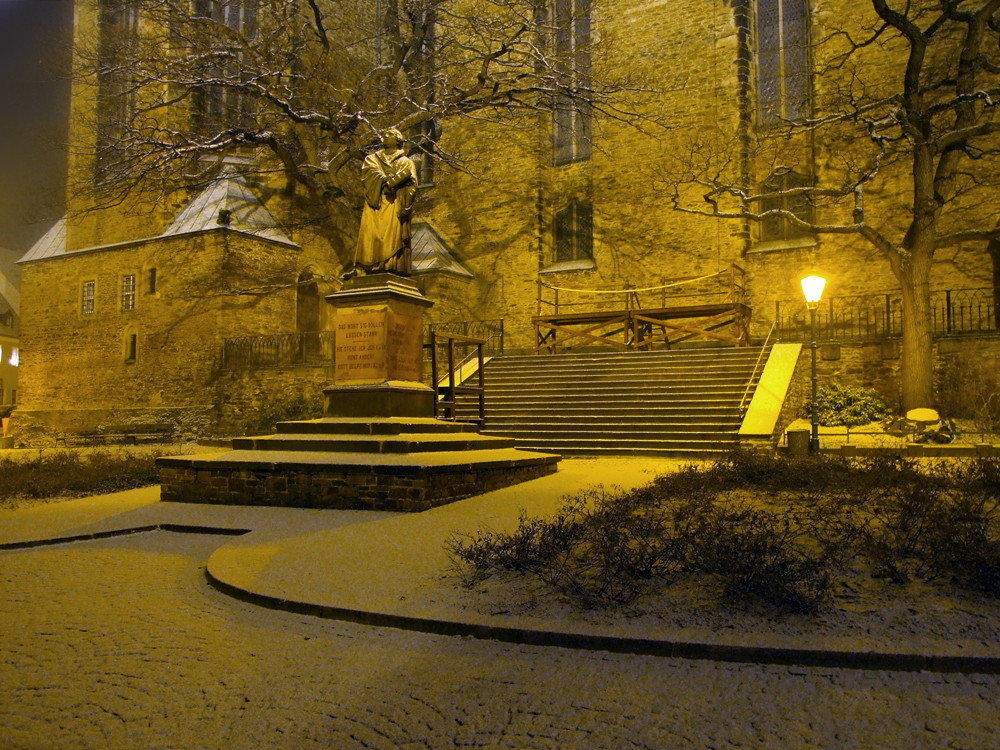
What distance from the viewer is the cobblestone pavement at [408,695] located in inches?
106

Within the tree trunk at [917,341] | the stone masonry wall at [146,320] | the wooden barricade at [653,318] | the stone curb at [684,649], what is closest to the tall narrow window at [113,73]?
the stone masonry wall at [146,320]

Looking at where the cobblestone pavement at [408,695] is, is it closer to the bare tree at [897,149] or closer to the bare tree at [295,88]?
the bare tree at [897,149]

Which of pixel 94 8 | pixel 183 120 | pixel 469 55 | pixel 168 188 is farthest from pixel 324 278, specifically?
pixel 94 8

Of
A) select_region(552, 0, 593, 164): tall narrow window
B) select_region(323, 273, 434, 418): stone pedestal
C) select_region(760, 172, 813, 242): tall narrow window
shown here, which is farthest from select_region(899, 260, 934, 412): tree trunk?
select_region(552, 0, 593, 164): tall narrow window

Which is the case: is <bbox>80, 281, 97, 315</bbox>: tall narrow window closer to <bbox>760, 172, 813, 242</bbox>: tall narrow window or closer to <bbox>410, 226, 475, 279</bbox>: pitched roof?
<bbox>410, 226, 475, 279</bbox>: pitched roof

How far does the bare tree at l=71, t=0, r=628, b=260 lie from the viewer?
18219mm

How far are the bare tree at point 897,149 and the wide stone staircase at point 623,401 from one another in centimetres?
350

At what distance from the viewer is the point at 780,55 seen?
22828mm

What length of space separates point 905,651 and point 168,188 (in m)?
21.6

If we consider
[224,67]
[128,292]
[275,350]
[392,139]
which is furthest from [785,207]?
[128,292]

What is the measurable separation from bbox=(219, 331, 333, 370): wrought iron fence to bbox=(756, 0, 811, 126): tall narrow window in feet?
49.2

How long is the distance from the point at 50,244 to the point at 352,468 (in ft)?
82.8

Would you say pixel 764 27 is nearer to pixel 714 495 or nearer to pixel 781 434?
pixel 781 434

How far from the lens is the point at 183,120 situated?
22.6 meters
